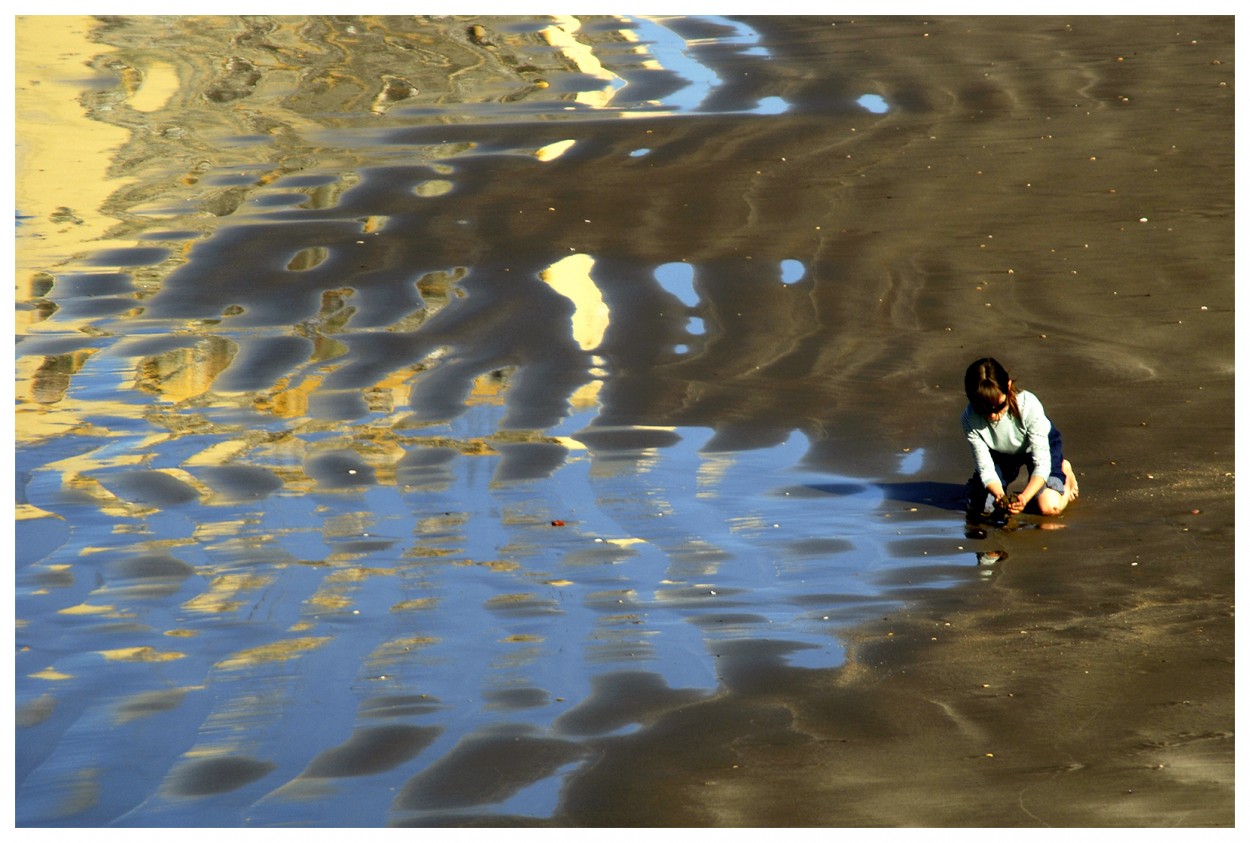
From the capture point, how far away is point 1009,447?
735cm

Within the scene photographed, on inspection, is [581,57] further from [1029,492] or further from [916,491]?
[1029,492]

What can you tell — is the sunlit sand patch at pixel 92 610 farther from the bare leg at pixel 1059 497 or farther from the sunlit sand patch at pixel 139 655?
the bare leg at pixel 1059 497

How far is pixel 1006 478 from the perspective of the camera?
748 cm

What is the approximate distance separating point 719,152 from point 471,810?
8465mm

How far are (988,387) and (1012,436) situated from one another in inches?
11.1

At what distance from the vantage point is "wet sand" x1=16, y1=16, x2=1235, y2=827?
5.18 meters

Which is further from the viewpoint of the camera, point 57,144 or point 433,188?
point 57,144

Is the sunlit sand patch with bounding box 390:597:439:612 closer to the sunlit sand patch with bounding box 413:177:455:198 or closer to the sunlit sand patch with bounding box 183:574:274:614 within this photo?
the sunlit sand patch with bounding box 183:574:274:614

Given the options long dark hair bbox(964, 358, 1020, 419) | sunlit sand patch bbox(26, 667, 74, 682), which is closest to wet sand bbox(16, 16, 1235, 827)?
sunlit sand patch bbox(26, 667, 74, 682)

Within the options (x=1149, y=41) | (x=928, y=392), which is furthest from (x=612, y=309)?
(x=1149, y=41)

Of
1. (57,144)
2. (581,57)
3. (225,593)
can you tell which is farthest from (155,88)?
(225,593)

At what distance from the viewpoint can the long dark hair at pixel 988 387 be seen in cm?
720

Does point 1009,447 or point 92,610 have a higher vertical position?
point 92,610

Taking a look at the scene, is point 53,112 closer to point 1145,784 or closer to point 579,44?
point 579,44
